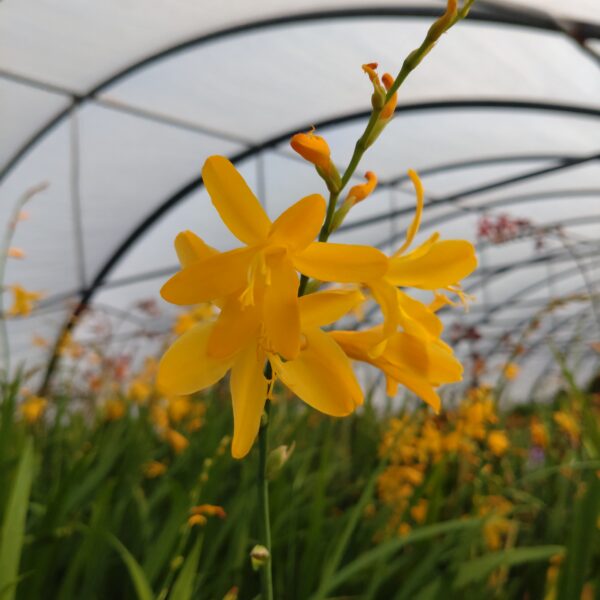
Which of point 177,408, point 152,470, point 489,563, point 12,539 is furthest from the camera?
point 177,408

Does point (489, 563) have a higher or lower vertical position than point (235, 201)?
lower

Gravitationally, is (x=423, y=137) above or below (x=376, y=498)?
above

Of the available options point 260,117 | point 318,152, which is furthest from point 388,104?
point 260,117

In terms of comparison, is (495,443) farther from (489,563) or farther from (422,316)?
(422,316)

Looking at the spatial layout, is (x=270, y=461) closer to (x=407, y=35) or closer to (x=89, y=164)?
(x=407, y=35)

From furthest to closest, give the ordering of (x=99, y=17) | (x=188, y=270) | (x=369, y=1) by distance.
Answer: (x=99, y=17) < (x=369, y=1) < (x=188, y=270)

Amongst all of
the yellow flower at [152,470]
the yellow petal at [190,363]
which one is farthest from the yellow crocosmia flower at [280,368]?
the yellow flower at [152,470]

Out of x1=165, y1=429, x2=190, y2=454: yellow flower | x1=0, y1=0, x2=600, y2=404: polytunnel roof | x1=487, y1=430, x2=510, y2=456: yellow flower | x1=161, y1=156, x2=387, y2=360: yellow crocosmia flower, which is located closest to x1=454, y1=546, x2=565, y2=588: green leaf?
x1=487, y1=430, x2=510, y2=456: yellow flower

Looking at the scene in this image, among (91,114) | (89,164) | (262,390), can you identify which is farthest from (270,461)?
(89,164)

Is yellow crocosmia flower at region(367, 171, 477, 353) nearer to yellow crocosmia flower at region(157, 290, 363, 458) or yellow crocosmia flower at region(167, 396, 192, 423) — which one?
yellow crocosmia flower at region(157, 290, 363, 458)
